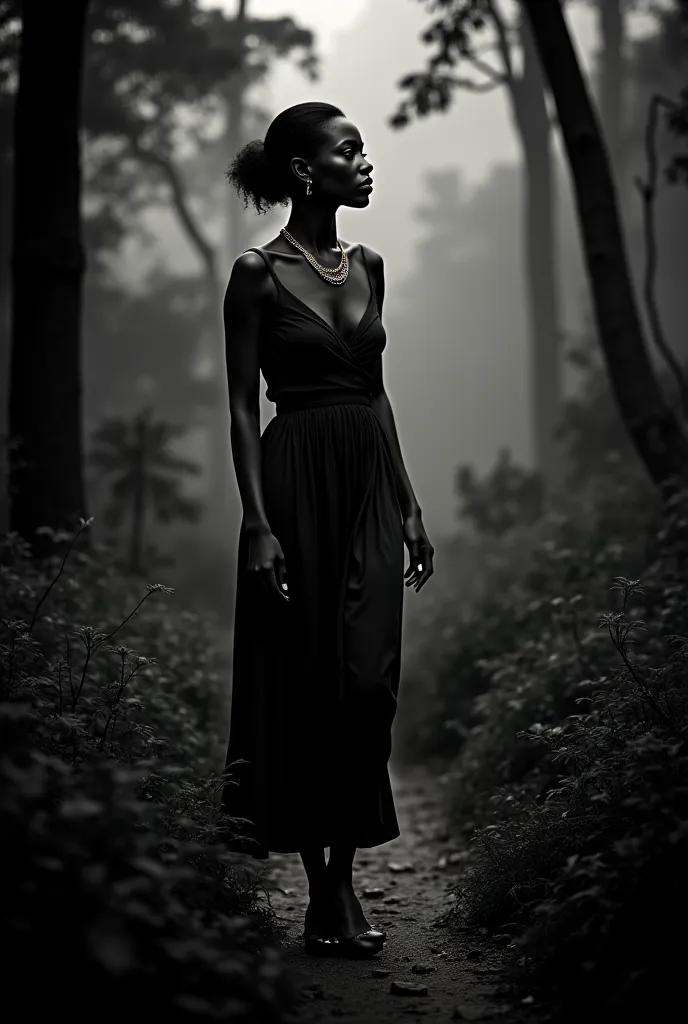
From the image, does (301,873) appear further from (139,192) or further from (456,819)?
(139,192)

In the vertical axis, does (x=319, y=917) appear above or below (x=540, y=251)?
below

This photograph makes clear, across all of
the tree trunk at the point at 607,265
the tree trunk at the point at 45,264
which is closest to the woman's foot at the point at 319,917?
the tree trunk at the point at 45,264

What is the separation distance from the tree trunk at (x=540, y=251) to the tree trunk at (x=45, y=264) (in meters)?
9.69

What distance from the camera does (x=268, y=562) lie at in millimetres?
3742

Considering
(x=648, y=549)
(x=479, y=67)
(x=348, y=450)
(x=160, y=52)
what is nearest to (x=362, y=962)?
(x=348, y=450)

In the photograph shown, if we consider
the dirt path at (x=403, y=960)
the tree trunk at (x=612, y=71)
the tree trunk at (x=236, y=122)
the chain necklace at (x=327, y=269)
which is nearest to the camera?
the dirt path at (x=403, y=960)

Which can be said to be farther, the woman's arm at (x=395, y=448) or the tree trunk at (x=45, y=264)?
the tree trunk at (x=45, y=264)

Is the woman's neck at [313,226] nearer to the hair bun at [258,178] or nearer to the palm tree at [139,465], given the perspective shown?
the hair bun at [258,178]

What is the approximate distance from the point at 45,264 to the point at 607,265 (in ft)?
11.3

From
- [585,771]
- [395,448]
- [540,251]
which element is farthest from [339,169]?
[540,251]

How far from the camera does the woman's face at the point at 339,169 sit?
393 cm

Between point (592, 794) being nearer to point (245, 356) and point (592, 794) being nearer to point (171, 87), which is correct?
point (245, 356)

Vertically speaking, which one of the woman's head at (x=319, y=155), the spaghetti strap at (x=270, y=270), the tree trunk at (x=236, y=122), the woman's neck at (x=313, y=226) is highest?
the tree trunk at (x=236, y=122)

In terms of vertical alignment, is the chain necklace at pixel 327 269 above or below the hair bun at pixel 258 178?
below
